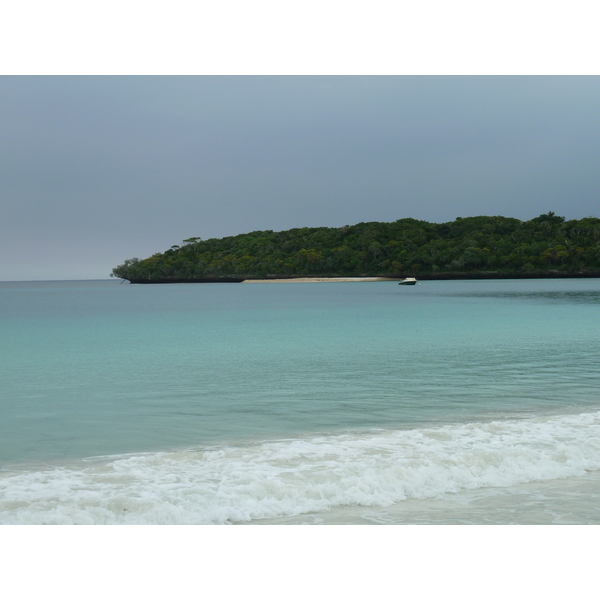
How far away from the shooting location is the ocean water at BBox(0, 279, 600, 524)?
4.26 m

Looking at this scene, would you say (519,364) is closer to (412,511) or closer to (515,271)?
(412,511)

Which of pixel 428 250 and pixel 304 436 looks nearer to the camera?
pixel 304 436

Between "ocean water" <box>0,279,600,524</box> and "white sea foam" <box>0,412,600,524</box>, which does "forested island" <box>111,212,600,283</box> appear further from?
"white sea foam" <box>0,412,600,524</box>

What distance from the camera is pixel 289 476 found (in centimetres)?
472

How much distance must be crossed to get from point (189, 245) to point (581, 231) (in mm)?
69067

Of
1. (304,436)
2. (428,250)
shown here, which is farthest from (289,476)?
(428,250)

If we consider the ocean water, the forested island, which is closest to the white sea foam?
the ocean water

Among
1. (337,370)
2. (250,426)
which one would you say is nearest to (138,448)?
(250,426)

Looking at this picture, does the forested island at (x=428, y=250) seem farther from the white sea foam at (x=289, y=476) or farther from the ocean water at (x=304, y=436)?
the white sea foam at (x=289, y=476)

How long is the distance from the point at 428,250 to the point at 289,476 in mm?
104054

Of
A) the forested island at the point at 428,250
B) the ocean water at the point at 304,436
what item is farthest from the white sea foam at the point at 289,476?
the forested island at the point at 428,250

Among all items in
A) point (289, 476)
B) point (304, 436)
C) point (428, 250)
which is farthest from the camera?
point (428, 250)

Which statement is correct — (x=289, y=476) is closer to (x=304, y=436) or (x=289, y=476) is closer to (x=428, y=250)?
(x=304, y=436)

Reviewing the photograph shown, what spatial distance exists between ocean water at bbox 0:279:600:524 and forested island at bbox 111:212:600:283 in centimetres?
9292
